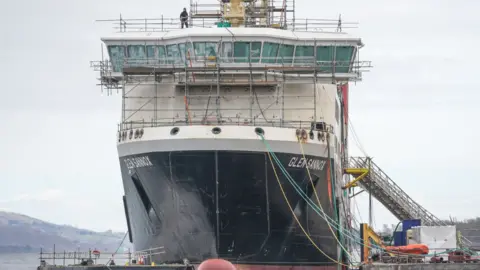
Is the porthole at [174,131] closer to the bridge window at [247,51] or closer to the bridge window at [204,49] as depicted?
the bridge window at [204,49]

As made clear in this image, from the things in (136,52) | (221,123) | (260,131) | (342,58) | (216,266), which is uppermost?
(136,52)

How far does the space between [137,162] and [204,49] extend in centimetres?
591

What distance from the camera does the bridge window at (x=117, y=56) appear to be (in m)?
45.8

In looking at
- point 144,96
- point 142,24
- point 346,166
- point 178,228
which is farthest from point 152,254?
point 346,166

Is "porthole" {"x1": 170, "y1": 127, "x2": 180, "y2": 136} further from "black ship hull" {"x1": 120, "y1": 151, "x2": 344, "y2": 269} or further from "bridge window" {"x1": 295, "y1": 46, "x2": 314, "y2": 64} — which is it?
"bridge window" {"x1": 295, "y1": 46, "x2": 314, "y2": 64}

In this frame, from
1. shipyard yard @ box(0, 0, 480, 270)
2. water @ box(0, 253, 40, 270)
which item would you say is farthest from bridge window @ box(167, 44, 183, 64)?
water @ box(0, 253, 40, 270)

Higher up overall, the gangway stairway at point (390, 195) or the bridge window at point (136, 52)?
the bridge window at point (136, 52)

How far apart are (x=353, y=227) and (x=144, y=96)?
1655cm

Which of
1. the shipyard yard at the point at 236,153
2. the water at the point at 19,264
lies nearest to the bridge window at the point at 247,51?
the shipyard yard at the point at 236,153

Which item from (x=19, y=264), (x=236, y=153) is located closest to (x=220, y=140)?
(x=236, y=153)

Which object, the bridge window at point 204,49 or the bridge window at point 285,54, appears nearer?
the bridge window at point 204,49

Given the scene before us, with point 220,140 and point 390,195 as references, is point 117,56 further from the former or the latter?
point 390,195

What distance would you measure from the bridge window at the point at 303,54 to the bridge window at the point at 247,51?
174 cm

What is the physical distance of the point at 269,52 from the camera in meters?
44.6
